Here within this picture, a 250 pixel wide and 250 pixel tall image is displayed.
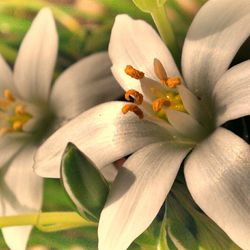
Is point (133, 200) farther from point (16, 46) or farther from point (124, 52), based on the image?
point (16, 46)

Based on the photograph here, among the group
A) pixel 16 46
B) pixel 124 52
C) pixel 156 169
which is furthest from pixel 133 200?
pixel 16 46

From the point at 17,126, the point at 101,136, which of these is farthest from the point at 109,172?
the point at 17,126

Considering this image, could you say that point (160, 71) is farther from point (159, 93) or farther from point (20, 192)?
point (20, 192)

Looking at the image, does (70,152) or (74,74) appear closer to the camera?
(70,152)

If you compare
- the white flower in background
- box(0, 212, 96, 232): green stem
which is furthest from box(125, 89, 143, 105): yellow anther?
box(0, 212, 96, 232): green stem

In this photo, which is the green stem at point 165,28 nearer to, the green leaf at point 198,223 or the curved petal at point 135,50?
the curved petal at point 135,50

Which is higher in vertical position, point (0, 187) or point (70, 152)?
point (70, 152)

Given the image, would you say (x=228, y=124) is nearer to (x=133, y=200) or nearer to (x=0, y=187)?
(x=133, y=200)

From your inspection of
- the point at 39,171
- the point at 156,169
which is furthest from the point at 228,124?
the point at 39,171
